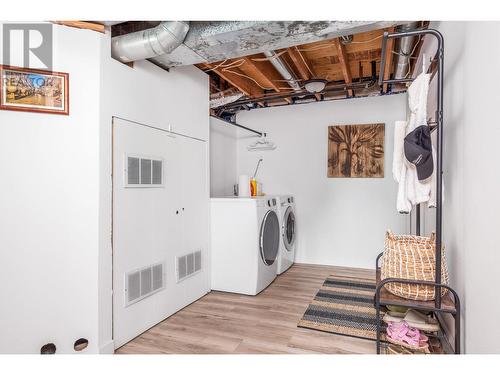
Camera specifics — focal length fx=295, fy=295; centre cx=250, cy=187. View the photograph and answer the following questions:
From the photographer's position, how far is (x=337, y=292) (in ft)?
10.6

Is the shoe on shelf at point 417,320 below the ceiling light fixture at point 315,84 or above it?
below

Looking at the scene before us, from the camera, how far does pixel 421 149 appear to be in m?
1.62

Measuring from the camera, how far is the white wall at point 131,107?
2023 mm

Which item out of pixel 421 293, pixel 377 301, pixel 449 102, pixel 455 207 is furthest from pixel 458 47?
pixel 377 301

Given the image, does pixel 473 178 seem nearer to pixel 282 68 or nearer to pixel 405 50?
pixel 405 50

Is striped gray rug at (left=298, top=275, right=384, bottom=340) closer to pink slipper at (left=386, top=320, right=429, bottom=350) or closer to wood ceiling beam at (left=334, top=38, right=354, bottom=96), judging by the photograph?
pink slipper at (left=386, top=320, right=429, bottom=350)

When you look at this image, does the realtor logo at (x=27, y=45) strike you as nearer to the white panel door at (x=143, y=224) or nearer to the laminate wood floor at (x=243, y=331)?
the white panel door at (x=143, y=224)

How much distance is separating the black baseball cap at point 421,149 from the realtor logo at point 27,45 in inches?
87.8

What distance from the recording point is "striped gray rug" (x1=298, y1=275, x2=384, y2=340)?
2.40 metres

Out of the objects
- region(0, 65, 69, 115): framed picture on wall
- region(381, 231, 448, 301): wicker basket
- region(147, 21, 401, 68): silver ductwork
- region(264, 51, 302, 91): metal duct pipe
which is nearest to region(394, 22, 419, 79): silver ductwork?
region(147, 21, 401, 68): silver ductwork

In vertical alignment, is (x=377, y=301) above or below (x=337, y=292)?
above

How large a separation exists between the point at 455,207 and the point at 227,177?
10.5 feet

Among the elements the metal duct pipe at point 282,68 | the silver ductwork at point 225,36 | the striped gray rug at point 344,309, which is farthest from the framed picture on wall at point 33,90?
the striped gray rug at point 344,309
